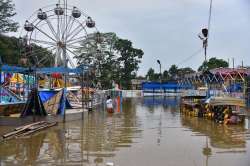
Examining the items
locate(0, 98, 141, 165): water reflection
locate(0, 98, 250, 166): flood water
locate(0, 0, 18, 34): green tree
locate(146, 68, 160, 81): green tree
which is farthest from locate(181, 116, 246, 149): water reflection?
locate(146, 68, 160, 81): green tree

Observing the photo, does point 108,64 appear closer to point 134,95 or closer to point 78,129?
point 134,95

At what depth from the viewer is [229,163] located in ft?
27.3

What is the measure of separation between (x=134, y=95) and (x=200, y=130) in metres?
47.2

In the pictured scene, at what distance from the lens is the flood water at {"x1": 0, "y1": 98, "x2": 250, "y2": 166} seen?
8.55 m

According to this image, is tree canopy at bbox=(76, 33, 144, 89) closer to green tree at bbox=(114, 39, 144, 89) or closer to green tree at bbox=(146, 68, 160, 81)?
green tree at bbox=(114, 39, 144, 89)

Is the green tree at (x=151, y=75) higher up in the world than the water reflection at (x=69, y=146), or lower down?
higher up

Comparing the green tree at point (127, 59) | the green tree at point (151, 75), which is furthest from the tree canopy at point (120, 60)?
the green tree at point (151, 75)

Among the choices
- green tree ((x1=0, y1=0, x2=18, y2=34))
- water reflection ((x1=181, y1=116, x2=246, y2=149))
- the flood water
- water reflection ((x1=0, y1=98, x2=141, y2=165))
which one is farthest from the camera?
green tree ((x1=0, y1=0, x2=18, y2=34))

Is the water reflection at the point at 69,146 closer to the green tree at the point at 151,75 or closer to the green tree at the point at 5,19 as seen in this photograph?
the green tree at the point at 5,19

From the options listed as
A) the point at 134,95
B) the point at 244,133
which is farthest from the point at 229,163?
the point at 134,95

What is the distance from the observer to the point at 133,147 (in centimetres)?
1034

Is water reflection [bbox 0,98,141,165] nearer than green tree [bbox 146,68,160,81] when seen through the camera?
Yes

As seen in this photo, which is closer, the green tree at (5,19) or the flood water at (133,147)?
the flood water at (133,147)

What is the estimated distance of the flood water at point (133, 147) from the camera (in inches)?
336
